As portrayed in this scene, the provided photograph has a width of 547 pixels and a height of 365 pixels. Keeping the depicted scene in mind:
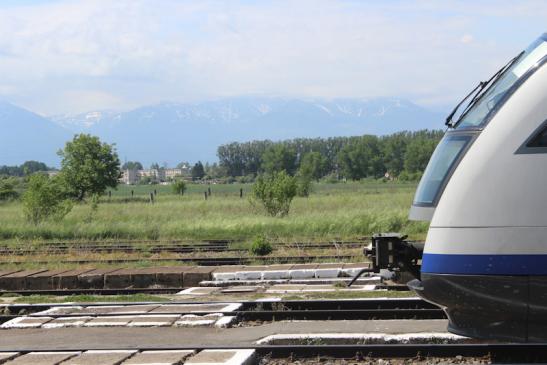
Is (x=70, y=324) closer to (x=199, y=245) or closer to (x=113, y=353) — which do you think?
(x=113, y=353)

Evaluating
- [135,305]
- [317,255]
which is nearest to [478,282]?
[135,305]

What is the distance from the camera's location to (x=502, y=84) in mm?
6656

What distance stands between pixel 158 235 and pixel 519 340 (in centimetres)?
2158

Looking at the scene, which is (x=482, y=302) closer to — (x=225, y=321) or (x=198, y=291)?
(x=225, y=321)

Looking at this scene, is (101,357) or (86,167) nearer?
(101,357)

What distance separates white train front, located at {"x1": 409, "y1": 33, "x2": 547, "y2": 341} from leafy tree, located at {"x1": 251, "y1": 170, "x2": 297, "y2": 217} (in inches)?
977

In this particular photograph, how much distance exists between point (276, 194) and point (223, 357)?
2369 cm

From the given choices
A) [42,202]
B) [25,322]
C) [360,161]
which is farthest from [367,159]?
[25,322]

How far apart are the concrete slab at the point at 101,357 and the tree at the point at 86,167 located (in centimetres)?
4758

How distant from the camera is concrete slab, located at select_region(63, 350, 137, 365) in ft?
26.1

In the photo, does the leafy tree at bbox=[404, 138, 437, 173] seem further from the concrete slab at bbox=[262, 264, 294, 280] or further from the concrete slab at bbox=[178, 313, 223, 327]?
the concrete slab at bbox=[178, 313, 223, 327]

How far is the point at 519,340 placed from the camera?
625 cm

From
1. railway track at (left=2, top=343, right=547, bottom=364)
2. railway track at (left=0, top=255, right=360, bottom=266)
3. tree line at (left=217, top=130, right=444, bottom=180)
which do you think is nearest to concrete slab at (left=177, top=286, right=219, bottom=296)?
railway track at (left=0, top=255, right=360, bottom=266)

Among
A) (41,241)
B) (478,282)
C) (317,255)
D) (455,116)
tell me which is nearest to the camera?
(478,282)
